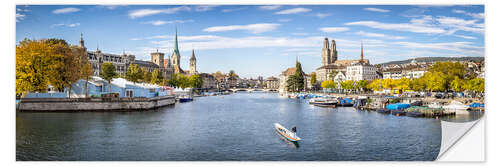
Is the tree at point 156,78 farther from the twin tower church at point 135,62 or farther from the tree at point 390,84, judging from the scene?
the tree at point 390,84

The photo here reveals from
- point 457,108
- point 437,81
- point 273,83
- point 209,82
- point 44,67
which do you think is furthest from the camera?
point 273,83

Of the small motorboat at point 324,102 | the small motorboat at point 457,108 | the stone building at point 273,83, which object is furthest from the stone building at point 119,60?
the stone building at point 273,83

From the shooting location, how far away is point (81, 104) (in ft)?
86.2

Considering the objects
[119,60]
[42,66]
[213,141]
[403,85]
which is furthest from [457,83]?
[119,60]

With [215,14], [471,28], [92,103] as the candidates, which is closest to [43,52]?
[92,103]

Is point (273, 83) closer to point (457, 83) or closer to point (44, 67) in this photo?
point (457, 83)

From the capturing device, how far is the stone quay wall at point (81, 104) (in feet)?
82.5

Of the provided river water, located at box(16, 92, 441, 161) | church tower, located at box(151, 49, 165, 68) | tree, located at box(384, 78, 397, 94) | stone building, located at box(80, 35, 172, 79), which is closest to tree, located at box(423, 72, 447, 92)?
tree, located at box(384, 78, 397, 94)

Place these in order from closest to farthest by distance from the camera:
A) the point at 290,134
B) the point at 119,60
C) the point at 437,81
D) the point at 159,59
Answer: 1. the point at 290,134
2. the point at 437,81
3. the point at 119,60
4. the point at 159,59

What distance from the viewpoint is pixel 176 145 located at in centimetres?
1445

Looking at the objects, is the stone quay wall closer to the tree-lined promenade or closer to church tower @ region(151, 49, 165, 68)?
the tree-lined promenade

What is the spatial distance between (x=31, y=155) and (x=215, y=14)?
842 centimetres

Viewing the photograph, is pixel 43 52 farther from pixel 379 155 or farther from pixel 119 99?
pixel 379 155
